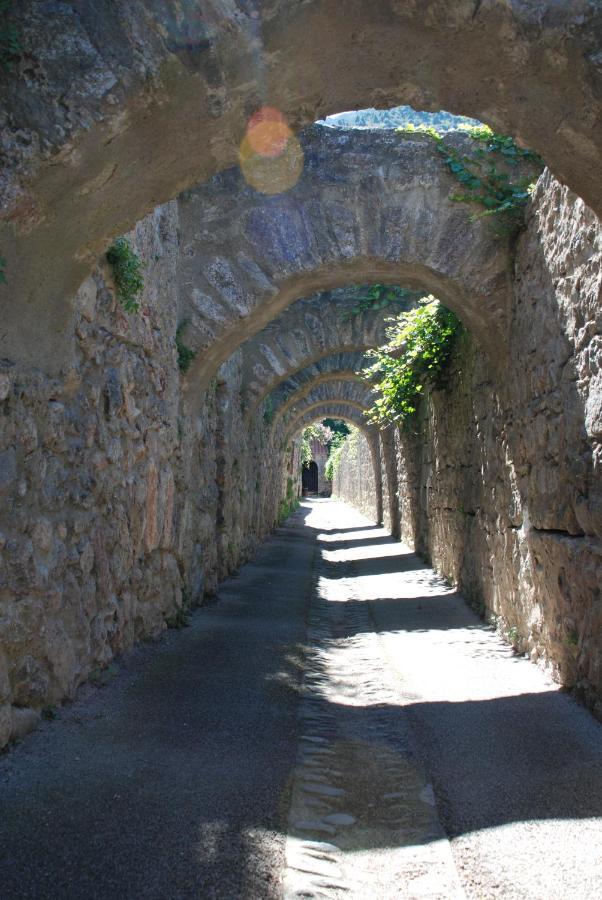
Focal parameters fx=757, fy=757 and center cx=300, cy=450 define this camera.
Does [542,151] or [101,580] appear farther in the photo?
[101,580]

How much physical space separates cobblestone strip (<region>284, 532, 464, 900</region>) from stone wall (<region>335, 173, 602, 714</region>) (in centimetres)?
94

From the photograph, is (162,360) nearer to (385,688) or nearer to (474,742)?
(385,688)

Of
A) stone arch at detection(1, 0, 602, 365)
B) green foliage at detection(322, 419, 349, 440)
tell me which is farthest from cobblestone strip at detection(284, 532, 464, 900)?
green foliage at detection(322, 419, 349, 440)

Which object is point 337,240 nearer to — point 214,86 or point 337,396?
point 214,86

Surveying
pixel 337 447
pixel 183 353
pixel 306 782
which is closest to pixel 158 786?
pixel 306 782

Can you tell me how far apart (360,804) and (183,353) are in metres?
3.97

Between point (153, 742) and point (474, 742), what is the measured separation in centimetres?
124

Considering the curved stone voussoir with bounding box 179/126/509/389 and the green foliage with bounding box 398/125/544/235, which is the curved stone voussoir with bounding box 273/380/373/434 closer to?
the curved stone voussoir with bounding box 179/126/509/389

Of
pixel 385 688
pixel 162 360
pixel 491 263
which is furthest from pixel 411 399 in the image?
pixel 385 688

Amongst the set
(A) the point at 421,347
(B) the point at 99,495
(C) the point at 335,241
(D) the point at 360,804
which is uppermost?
(C) the point at 335,241

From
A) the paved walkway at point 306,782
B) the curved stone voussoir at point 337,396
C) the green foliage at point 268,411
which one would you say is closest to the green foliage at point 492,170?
the paved walkway at point 306,782

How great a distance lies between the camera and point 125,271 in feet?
12.6

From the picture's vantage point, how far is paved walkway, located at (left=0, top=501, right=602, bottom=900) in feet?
6.31

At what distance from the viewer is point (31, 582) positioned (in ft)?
9.21
